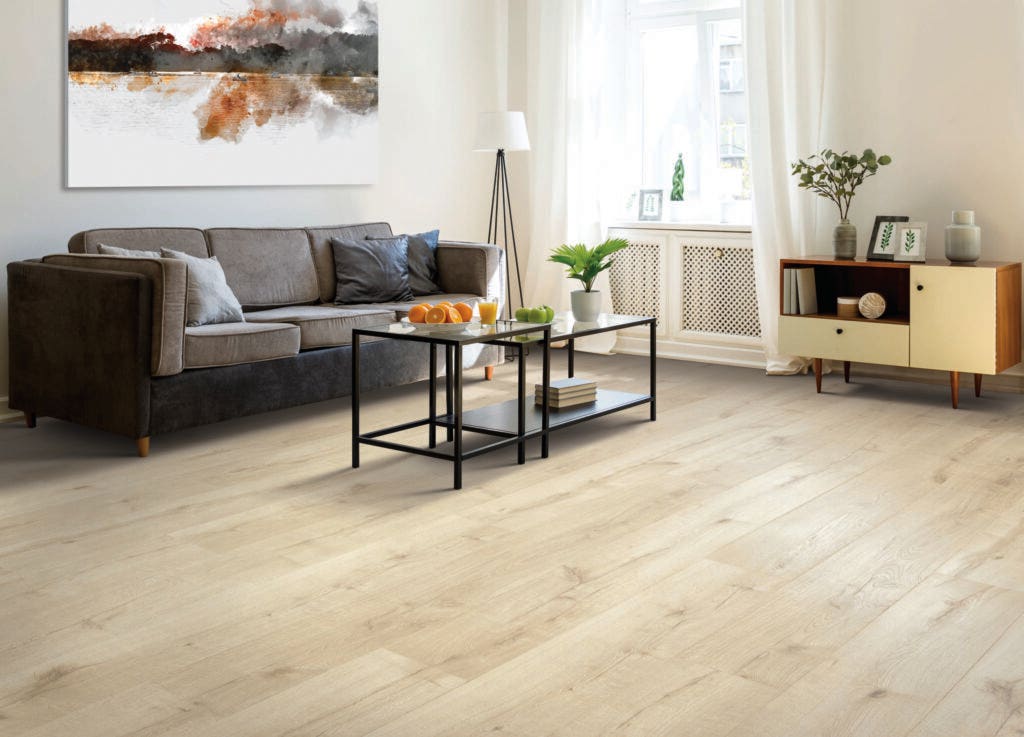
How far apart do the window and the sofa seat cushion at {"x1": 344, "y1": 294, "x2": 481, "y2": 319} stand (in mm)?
1611

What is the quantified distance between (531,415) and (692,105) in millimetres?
2877

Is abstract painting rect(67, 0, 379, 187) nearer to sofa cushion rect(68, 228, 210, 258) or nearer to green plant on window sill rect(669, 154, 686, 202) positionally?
sofa cushion rect(68, 228, 210, 258)

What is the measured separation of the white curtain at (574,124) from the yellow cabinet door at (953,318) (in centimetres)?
201

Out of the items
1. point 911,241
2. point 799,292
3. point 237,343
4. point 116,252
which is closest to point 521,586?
point 237,343

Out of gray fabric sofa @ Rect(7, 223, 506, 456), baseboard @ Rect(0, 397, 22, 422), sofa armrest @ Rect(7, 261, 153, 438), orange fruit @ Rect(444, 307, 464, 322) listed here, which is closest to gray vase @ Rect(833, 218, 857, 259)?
gray fabric sofa @ Rect(7, 223, 506, 456)

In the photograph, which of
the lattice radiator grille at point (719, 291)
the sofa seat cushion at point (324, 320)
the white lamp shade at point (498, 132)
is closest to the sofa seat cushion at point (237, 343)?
the sofa seat cushion at point (324, 320)

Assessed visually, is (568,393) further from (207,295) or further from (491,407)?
(207,295)

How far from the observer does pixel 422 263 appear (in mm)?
5660

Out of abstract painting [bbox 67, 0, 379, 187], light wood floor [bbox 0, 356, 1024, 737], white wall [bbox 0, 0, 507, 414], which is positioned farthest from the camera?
abstract painting [bbox 67, 0, 379, 187]

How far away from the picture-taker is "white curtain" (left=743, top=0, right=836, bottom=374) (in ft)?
18.3

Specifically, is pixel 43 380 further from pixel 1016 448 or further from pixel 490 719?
pixel 1016 448

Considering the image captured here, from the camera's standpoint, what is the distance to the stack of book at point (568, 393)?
4332 mm

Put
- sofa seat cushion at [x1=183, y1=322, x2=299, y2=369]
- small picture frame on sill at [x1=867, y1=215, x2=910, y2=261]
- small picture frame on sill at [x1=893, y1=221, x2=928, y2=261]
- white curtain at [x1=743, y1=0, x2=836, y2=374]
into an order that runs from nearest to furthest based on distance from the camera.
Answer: sofa seat cushion at [x1=183, y1=322, x2=299, y2=369], small picture frame on sill at [x1=893, y1=221, x2=928, y2=261], small picture frame on sill at [x1=867, y1=215, x2=910, y2=261], white curtain at [x1=743, y1=0, x2=836, y2=374]

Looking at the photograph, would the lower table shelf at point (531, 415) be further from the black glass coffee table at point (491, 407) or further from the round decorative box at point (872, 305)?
the round decorative box at point (872, 305)
